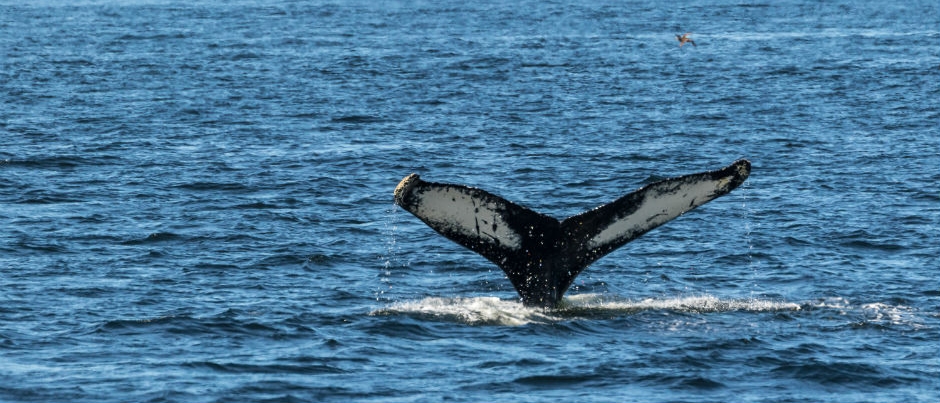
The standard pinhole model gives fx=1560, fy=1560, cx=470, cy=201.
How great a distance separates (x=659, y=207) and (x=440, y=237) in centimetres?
867

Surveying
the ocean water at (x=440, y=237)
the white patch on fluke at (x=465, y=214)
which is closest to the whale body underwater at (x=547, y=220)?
the white patch on fluke at (x=465, y=214)

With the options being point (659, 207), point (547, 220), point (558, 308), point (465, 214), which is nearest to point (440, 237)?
point (558, 308)

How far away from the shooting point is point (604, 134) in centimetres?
3384

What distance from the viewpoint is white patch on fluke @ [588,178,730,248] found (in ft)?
47.0

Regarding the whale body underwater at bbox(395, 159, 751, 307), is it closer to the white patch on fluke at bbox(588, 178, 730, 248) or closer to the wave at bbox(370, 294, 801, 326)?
the white patch on fluke at bbox(588, 178, 730, 248)

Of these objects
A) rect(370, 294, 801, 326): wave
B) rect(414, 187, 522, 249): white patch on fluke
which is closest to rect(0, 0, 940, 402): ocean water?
rect(370, 294, 801, 326): wave

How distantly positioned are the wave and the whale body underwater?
3.21 ft

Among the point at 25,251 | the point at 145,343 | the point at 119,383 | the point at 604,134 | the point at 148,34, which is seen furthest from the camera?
the point at 148,34

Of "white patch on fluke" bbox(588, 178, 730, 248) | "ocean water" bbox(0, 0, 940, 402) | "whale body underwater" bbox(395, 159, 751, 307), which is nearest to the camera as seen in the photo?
"whale body underwater" bbox(395, 159, 751, 307)

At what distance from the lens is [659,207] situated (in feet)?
47.8

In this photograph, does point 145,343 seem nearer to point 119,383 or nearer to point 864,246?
point 119,383

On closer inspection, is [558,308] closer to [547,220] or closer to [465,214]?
[547,220]

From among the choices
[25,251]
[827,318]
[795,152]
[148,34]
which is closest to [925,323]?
[827,318]

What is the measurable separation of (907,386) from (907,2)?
7135 centimetres
